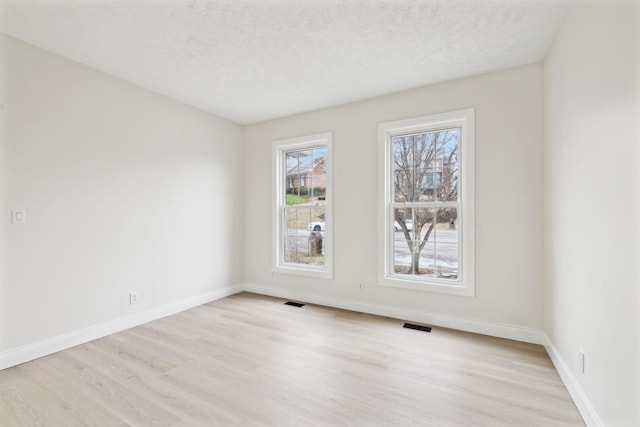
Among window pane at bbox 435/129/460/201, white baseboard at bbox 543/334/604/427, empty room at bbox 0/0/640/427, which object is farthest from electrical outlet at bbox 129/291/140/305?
white baseboard at bbox 543/334/604/427

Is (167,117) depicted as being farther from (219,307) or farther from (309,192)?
(219,307)

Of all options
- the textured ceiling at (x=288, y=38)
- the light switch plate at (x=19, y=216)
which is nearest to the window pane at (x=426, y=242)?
the textured ceiling at (x=288, y=38)

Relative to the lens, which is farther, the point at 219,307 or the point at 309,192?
the point at 309,192

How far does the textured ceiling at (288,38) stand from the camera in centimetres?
207

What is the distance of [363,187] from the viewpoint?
3.71 m

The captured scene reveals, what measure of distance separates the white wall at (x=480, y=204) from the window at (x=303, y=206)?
0.14 meters

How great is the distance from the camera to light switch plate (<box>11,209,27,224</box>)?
2422mm

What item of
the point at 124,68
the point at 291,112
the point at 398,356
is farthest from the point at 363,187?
the point at 124,68

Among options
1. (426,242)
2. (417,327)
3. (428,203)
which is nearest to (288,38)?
(428,203)

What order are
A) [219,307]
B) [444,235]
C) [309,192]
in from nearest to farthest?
1. [444,235]
2. [219,307]
3. [309,192]

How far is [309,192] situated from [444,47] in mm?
2424

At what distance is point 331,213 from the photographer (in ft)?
12.9

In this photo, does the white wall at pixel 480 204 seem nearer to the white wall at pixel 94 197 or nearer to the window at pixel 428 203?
the window at pixel 428 203

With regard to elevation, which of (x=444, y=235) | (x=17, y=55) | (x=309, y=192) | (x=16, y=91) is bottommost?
(x=444, y=235)
